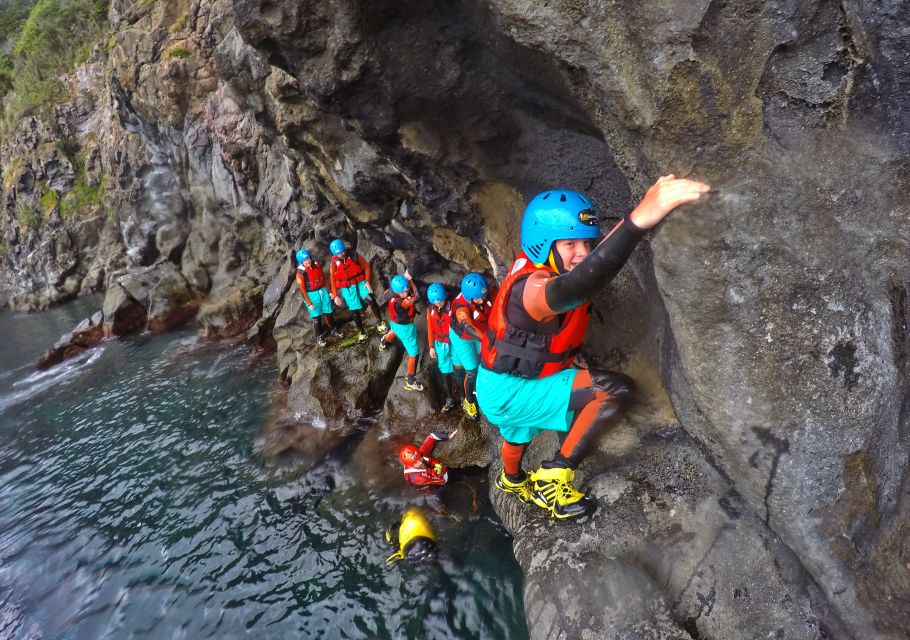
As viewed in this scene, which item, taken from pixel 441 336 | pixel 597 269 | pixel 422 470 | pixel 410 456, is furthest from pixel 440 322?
pixel 597 269

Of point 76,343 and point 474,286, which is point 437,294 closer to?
point 474,286

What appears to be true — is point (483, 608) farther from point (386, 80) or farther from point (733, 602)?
point (386, 80)

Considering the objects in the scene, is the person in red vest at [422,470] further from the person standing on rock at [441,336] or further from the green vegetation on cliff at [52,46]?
the green vegetation on cliff at [52,46]

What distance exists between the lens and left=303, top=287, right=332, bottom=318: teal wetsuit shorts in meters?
12.4

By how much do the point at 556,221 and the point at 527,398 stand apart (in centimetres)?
172

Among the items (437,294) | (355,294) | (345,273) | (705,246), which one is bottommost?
(355,294)

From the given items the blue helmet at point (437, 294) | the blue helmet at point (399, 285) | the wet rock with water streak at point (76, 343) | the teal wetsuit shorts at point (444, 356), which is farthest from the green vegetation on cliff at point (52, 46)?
the teal wetsuit shorts at point (444, 356)

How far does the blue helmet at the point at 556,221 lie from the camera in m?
3.73

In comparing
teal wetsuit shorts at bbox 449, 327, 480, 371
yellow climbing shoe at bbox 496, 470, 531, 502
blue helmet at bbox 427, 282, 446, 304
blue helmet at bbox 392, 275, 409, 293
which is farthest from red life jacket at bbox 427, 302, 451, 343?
yellow climbing shoe at bbox 496, 470, 531, 502

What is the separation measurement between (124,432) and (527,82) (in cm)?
1195

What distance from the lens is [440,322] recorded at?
28.3 feet

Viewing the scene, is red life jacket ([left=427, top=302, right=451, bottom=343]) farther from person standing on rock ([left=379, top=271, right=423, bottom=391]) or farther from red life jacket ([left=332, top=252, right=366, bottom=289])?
red life jacket ([left=332, top=252, right=366, bottom=289])

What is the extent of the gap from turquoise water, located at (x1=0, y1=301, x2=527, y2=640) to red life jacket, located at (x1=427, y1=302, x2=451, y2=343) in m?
2.53

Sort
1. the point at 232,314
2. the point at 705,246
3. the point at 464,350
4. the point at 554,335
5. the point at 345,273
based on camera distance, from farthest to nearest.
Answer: the point at 232,314, the point at 345,273, the point at 464,350, the point at 554,335, the point at 705,246
